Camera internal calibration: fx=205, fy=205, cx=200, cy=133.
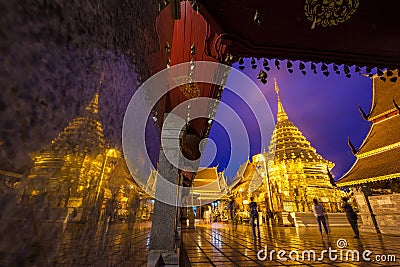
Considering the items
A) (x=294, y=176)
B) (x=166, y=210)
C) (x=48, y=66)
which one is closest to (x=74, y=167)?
(x=48, y=66)

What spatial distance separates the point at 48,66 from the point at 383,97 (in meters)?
13.4

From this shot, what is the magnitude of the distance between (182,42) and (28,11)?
310cm

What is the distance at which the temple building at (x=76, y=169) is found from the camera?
0.83 feet

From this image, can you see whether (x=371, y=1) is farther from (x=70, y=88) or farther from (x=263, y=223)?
(x=263, y=223)

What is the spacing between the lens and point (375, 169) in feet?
26.3

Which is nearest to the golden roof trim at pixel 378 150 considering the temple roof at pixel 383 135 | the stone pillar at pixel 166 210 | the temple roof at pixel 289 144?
the temple roof at pixel 383 135

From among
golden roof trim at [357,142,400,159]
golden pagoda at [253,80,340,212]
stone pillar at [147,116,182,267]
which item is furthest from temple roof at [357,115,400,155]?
stone pillar at [147,116,182,267]

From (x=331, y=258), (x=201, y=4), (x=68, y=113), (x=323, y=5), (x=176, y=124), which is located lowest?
(x=331, y=258)

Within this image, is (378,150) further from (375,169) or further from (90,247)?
(90,247)

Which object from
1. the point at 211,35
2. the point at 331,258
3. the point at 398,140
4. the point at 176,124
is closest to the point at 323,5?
the point at 211,35

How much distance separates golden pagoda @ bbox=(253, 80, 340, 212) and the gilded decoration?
15140mm

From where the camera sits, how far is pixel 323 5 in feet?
8.00

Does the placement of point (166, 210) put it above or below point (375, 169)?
below

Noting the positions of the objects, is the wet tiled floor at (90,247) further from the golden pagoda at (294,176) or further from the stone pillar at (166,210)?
the golden pagoda at (294,176)
